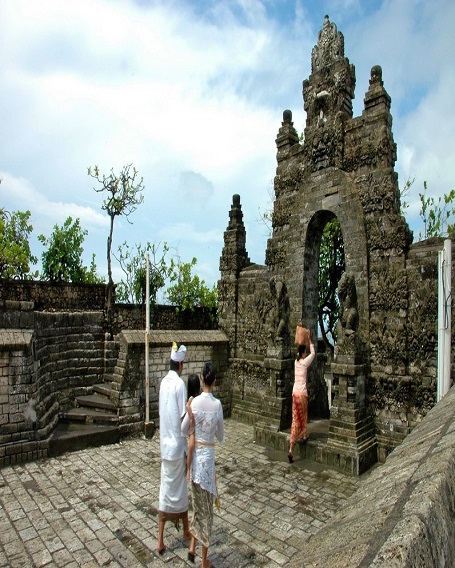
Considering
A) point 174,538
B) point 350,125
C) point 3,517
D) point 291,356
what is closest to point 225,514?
point 174,538

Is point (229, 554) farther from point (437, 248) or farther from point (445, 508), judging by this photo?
point (437, 248)

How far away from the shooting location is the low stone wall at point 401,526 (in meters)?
1.04

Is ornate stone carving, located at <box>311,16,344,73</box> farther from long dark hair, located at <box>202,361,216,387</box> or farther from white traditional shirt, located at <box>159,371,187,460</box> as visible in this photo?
white traditional shirt, located at <box>159,371,187,460</box>

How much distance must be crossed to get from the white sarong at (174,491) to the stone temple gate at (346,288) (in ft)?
12.6

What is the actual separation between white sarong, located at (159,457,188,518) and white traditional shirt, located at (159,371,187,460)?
4.3 inches

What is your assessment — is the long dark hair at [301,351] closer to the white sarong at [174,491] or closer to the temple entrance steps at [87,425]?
the white sarong at [174,491]

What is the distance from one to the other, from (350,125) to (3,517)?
9587 mm

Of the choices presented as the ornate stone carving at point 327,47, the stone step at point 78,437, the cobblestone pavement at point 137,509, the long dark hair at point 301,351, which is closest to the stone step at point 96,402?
the stone step at point 78,437

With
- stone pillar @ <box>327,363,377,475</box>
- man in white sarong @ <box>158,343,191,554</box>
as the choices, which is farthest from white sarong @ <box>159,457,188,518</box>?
stone pillar @ <box>327,363,377,475</box>

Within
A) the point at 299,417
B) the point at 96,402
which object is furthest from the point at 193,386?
the point at 96,402

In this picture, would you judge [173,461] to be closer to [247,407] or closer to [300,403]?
[300,403]

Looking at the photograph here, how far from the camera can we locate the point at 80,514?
5.27 metres

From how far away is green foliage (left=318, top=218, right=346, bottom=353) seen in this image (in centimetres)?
1552

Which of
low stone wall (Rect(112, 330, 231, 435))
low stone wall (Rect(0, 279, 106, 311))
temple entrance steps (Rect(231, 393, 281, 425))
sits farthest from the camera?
low stone wall (Rect(0, 279, 106, 311))
